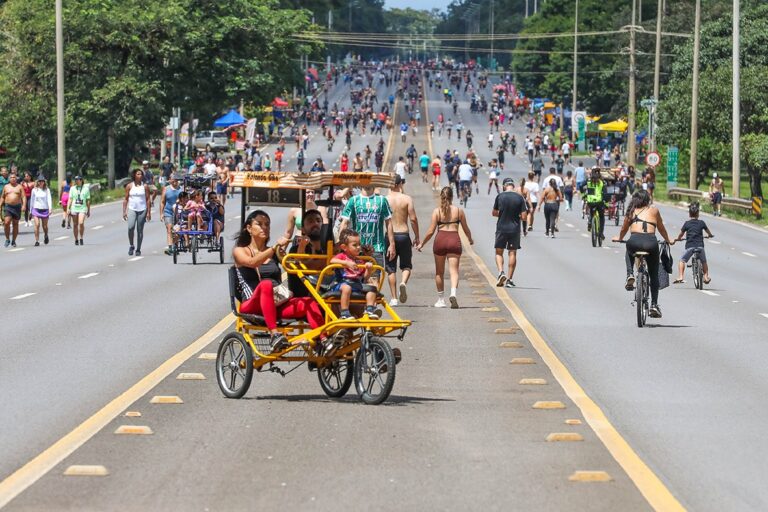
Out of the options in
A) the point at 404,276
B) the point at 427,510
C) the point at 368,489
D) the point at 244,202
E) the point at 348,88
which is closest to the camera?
the point at 427,510

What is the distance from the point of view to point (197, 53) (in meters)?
80.4

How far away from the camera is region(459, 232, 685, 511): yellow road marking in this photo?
9055mm

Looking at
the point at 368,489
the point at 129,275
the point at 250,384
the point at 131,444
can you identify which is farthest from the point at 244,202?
the point at 129,275

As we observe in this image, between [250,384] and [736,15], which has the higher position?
[736,15]

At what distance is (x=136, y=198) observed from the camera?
3372 cm

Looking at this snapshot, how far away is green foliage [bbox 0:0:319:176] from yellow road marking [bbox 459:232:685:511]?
5865cm

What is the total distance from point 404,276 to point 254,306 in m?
8.77

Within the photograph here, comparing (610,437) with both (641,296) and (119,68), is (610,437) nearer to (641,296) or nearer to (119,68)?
(641,296)

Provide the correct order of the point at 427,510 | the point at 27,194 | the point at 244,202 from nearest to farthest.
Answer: the point at 427,510 < the point at 244,202 < the point at 27,194

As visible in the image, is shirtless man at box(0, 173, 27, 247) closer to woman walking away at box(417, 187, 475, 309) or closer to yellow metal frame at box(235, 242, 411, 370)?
woman walking away at box(417, 187, 475, 309)

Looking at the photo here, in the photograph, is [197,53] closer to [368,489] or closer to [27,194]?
[27,194]

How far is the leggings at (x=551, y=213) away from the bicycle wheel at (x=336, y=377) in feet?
96.7

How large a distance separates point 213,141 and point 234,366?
102904 mm

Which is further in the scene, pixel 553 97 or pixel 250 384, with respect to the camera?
pixel 553 97
